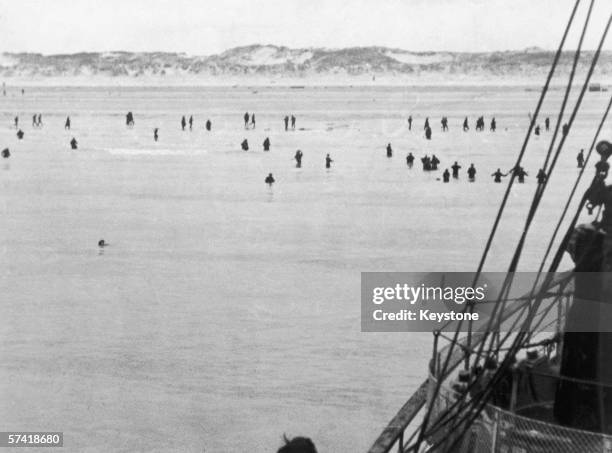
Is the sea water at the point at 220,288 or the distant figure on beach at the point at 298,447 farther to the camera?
the sea water at the point at 220,288

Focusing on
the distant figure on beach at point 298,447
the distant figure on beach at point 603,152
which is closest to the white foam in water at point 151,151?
the distant figure on beach at point 603,152

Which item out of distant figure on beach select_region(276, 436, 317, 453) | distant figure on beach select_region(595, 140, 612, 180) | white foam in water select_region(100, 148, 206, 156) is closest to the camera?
distant figure on beach select_region(276, 436, 317, 453)

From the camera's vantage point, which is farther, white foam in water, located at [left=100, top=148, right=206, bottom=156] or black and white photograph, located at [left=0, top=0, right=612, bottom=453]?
white foam in water, located at [left=100, top=148, right=206, bottom=156]

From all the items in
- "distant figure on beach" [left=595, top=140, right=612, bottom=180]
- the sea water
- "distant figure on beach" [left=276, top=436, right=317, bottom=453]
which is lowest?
the sea water

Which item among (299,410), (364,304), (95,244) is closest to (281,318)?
(364,304)

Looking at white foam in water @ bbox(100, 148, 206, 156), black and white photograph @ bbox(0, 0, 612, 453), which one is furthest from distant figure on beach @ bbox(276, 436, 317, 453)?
white foam in water @ bbox(100, 148, 206, 156)

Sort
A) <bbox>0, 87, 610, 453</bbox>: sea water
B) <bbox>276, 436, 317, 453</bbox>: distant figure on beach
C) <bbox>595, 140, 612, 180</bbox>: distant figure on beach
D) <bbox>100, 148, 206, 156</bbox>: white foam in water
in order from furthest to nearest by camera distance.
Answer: <bbox>100, 148, 206, 156</bbox>: white foam in water < <bbox>0, 87, 610, 453</bbox>: sea water < <bbox>595, 140, 612, 180</bbox>: distant figure on beach < <bbox>276, 436, 317, 453</bbox>: distant figure on beach

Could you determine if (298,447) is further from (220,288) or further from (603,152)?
(220,288)

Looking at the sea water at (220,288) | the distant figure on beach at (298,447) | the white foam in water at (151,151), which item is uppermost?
the distant figure on beach at (298,447)

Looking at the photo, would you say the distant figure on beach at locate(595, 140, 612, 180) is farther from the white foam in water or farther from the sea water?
the white foam in water

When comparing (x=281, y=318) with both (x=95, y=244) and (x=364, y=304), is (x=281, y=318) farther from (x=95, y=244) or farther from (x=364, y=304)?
(x=95, y=244)

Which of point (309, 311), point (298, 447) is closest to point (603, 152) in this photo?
point (298, 447)

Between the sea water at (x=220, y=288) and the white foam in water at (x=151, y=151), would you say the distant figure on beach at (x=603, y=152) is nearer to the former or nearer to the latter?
the sea water at (x=220, y=288)
